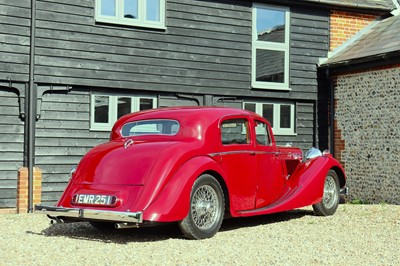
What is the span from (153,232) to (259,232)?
131 centimetres

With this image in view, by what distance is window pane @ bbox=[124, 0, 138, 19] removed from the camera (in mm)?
11469

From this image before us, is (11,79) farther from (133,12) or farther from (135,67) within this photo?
(133,12)

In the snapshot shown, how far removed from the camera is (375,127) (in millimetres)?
12297

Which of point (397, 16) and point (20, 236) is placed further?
point (397, 16)

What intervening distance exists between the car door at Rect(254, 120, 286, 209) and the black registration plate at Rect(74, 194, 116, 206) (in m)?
2.09

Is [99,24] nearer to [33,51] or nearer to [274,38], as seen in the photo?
[33,51]

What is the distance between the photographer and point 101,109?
11.2 metres

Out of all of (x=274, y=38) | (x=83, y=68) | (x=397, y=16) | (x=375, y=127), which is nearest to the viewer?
(x=83, y=68)

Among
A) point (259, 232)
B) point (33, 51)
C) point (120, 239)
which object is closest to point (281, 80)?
point (33, 51)

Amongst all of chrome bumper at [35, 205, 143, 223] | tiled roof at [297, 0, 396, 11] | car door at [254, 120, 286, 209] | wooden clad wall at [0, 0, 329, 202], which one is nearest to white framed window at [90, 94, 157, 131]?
wooden clad wall at [0, 0, 329, 202]

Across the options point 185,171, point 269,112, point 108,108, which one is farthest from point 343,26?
point 185,171

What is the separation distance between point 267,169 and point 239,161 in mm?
678

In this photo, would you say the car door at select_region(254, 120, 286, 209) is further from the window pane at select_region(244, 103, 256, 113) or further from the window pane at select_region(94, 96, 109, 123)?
the window pane at select_region(244, 103, 256, 113)

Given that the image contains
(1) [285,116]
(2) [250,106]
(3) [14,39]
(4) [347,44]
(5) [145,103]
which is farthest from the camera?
(4) [347,44]
